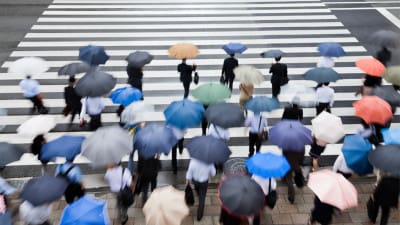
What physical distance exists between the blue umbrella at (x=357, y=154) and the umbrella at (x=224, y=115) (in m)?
1.79

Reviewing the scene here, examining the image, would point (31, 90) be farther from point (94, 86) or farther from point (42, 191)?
point (42, 191)

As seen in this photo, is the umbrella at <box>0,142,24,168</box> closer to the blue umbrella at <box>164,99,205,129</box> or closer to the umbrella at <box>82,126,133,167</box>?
the umbrella at <box>82,126,133,167</box>

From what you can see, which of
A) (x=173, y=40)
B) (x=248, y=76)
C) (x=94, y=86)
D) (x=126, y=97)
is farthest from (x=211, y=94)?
(x=173, y=40)

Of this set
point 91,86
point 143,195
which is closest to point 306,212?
point 143,195

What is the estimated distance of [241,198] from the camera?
17.8ft

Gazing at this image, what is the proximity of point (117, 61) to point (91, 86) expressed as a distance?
206 inches

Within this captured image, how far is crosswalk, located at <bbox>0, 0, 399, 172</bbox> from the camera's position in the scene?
11.2 meters

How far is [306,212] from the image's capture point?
295 inches

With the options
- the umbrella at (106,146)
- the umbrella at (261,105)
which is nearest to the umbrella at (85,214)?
the umbrella at (106,146)

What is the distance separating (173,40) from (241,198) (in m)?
10.7

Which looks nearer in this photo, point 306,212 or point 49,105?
point 306,212

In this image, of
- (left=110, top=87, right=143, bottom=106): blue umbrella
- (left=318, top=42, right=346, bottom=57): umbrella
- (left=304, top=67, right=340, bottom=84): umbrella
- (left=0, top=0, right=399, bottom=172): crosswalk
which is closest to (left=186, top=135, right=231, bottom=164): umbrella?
(left=110, top=87, right=143, bottom=106): blue umbrella

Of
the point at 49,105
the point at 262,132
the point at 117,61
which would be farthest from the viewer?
the point at 117,61

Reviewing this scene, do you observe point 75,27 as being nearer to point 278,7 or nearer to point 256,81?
point 278,7
